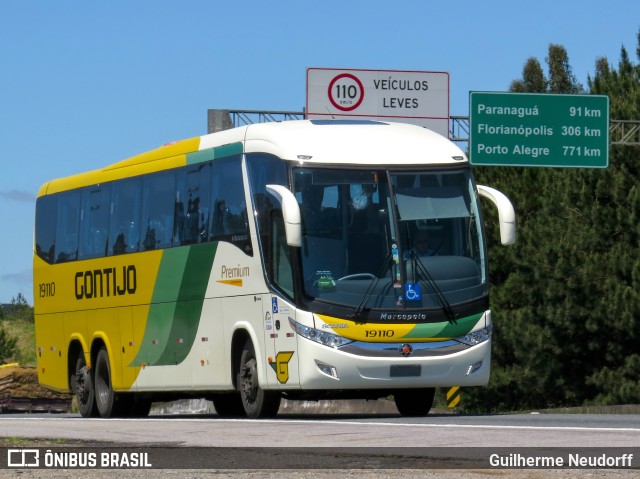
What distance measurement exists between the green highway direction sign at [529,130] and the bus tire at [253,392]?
641 inches

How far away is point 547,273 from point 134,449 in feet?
127

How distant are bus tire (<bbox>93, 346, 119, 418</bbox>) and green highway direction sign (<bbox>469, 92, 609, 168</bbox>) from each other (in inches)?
509

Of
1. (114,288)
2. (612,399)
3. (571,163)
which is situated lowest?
(612,399)

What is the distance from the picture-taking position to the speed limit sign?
157 feet

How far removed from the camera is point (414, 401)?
70.5 feet

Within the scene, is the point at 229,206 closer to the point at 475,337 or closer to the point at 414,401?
the point at 414,401

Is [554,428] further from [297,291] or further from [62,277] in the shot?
[62,277]

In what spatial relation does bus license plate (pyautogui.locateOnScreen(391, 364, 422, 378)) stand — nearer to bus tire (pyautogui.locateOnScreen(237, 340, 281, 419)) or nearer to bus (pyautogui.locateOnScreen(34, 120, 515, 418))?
bus (pyautogui.locateOnScreen(34, 120, 515, 418))

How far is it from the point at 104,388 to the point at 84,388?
0.76 metres

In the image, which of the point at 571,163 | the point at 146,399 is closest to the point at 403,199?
the point at 146,399

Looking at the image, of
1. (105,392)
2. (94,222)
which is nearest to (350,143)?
(94,222)

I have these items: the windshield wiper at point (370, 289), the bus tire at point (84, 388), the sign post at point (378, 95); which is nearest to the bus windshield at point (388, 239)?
the windshield wiper at point (370, 289)

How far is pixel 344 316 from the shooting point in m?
19.3

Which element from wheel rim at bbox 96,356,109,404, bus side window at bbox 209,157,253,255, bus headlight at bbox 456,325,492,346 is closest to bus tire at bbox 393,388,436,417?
bus headlight at bbox 456,325,492,346
